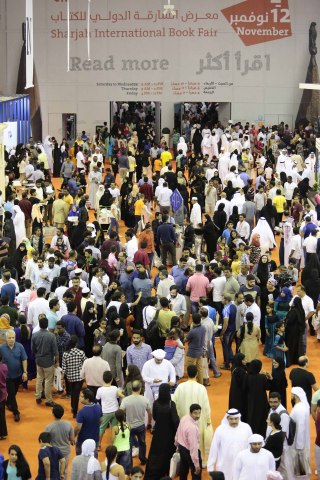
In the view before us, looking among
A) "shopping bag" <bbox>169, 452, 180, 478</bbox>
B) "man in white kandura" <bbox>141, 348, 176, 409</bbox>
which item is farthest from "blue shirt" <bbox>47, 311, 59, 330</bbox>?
"shopping bag" <bbox>169, 452, 180, 478</bbox>

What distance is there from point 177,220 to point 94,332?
26.1 ft

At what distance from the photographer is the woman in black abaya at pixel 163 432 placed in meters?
11.0

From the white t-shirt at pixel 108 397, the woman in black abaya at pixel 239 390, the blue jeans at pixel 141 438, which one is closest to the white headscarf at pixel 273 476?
the woman in black abaya at pixel 239 390

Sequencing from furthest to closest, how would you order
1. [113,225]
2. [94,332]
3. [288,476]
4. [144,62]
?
[144,62], [113,225], [94,332], [288,476]

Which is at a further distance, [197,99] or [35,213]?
[197,99]

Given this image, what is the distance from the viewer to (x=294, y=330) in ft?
49.7

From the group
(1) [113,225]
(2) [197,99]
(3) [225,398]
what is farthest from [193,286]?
(2) [197,99]

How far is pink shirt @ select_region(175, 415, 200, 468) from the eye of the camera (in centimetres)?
1074

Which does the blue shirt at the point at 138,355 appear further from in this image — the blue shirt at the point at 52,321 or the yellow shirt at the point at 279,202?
the yellow shirt at the point at 279,202

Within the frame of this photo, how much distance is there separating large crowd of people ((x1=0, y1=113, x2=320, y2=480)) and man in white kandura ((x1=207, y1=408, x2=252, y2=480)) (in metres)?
0.01

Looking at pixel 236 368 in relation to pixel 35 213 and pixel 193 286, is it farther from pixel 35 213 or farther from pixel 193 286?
pixel 35 213

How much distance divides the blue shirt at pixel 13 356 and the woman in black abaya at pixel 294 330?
13.1ft

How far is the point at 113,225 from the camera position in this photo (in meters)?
20.1

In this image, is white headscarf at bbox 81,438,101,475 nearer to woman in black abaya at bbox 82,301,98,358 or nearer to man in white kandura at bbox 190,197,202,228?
woman in black abaya at bbox 82,301,98,358
